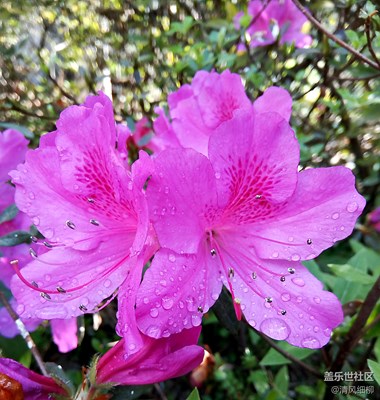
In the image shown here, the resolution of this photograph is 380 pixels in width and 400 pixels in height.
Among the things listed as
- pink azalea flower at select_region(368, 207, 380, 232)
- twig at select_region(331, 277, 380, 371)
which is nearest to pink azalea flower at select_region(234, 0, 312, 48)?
pink azalea flower at select_region(368, 207, 380, 232)

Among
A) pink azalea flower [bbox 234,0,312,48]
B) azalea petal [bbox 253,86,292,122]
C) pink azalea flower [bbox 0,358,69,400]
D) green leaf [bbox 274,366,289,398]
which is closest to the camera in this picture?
pink azalea flower [bbox 0,358,69,400]

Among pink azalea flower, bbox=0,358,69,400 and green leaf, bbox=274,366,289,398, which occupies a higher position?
pink azalea flower, bbox=0,358,69,400

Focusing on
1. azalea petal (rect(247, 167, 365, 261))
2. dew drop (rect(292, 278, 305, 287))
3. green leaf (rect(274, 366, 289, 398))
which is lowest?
green leaf (rect(274, 366, 289, 398))

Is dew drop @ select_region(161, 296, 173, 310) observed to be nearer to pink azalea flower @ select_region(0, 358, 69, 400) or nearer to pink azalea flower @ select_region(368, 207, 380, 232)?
pink azalea flower @ select_region(0, 358, 69, 400)

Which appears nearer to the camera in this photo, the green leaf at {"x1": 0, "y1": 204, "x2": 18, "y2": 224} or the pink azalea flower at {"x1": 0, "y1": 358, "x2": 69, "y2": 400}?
the pink azalea flower at {"x1": 0, "y1": 358, "x2": 69, "y2": 400}

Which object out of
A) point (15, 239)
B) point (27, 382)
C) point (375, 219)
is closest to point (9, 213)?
point (15, 239)

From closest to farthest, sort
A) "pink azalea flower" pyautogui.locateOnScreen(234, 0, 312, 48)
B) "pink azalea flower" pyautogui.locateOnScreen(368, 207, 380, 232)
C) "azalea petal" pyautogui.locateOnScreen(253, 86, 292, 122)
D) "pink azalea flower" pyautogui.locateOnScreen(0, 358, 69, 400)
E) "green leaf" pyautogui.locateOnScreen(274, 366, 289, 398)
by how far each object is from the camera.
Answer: "pink azalea flower" pyautogui.locateOnScreen(0, 358, 69, 400) < "azalea petal" pyautogui.locateOnScreen(253, 86, 292, 122) < "green leaf" pyautogui.locateOnScreen(274, 366, 289, 398) < "pink azalea flower" pyautogui.locateOnScreen(234, 0, 312, 48) < "pink azalea flower" pyautogui.locateOnScreen(368, 207, 380, 232)

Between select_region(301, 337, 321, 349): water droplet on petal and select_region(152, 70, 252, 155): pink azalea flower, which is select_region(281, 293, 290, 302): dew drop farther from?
select_region(152, 70, 252, 155): pink azalea flower
